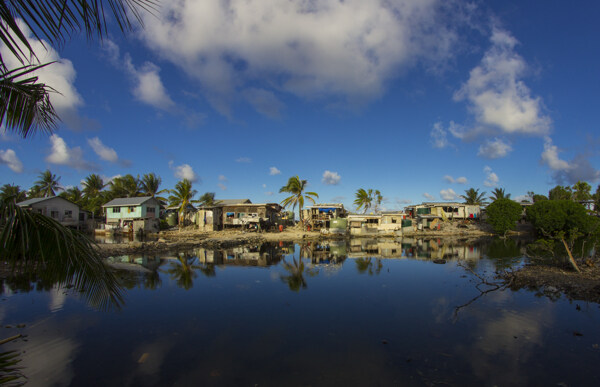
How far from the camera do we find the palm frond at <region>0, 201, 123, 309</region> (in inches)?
127

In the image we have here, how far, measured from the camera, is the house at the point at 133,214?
4881cm

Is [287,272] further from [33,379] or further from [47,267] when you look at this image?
[47,267]

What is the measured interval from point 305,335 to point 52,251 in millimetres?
8180

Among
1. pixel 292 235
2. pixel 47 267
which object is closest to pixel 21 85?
pixel 47 267

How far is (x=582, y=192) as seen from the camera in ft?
195

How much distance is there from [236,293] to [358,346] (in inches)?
319

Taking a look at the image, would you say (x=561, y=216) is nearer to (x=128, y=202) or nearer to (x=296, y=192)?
(x=296, y=192)

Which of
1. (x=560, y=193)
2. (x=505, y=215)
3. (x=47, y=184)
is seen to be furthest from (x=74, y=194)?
(x=560, y=193)

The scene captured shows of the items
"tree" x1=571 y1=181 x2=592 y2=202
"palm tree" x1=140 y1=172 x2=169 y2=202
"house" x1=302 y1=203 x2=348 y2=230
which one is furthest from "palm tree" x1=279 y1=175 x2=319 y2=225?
"tree" x1=571 y1=181 x2=592 y2=202

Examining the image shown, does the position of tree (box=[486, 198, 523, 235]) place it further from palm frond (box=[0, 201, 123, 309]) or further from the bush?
palm frond (box=[0, 201, 123, 309])

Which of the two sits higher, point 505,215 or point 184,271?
point 505,215

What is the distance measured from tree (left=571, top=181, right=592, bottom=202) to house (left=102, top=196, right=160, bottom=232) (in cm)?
8180

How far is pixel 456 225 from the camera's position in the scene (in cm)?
5628

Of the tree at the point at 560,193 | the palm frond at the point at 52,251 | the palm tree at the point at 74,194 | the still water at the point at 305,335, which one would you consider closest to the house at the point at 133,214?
the palm tree at the point at 74,194
